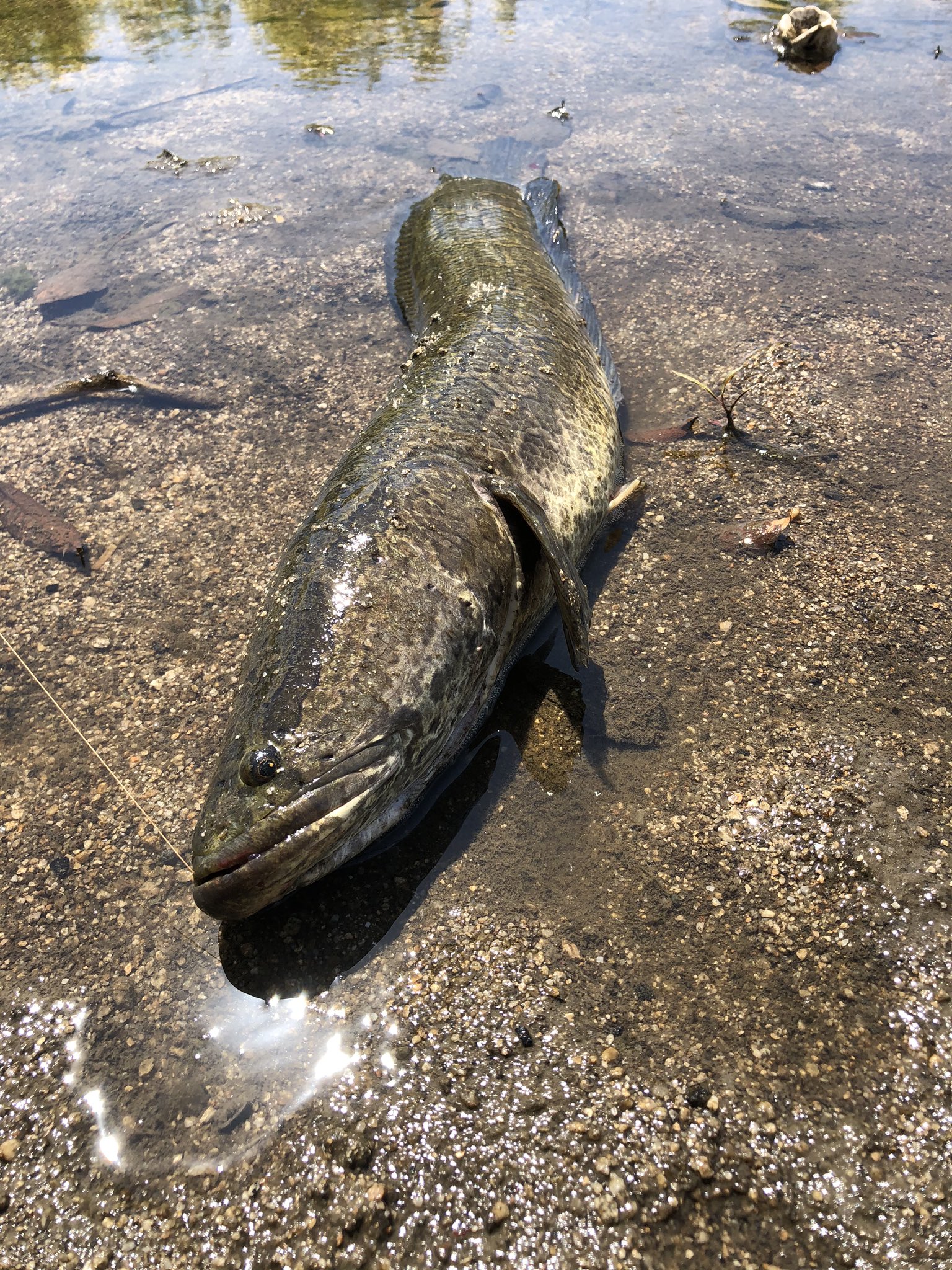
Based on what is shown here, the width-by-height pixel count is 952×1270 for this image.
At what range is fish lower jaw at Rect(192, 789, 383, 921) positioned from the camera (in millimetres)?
2172

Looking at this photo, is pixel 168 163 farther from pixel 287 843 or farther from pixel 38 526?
pixel 287 843

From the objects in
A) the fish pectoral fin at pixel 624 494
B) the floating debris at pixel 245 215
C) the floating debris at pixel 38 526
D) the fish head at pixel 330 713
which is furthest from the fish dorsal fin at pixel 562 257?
the floating debris at pixel 38 526

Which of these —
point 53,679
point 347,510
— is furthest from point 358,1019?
point 53,679

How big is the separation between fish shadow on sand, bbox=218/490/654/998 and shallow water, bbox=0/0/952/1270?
1cm

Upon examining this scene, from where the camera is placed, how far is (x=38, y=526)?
3975 millimetres

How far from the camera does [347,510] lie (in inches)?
113

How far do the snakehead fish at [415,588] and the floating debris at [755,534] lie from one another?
0.53 metres

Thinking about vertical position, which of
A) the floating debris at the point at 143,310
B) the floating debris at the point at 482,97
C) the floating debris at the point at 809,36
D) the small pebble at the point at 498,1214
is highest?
the floating debris at the point at 809,36

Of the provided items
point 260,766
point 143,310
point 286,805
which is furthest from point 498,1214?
point 143,310

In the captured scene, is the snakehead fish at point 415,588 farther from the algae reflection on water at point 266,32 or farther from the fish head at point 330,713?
the algae reflection on water at point 266,32

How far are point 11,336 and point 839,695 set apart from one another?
530cm

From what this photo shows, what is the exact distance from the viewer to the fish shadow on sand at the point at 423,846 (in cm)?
245

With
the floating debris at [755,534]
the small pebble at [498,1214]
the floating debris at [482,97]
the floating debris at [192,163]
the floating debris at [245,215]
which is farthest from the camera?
the floating debris at [482,97]

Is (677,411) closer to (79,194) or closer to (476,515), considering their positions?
(476,515)
